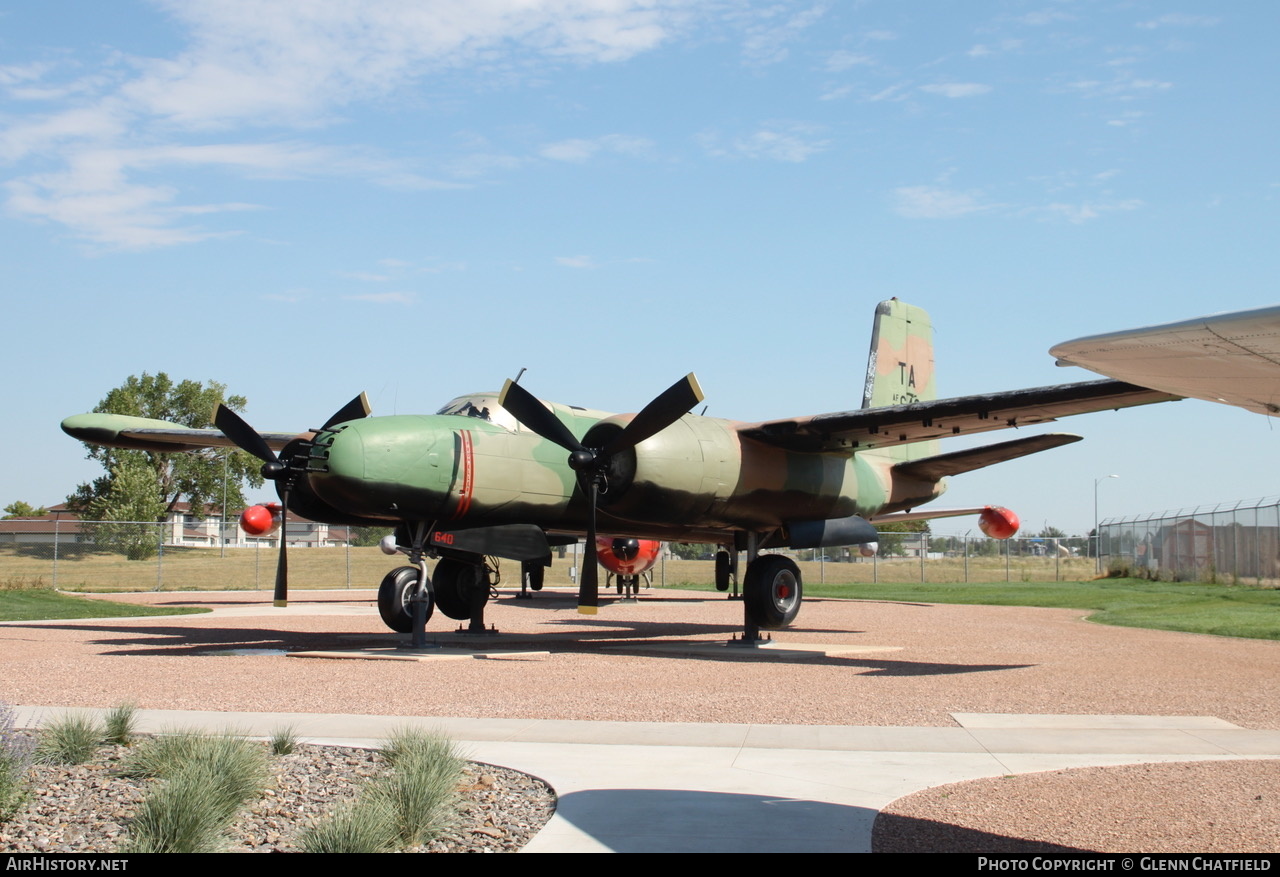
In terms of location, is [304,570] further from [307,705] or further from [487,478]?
[307,705]

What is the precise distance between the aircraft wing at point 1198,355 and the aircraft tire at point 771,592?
14398mm

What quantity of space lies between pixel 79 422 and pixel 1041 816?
20.5m

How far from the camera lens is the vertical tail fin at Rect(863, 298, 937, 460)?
25.2 metres

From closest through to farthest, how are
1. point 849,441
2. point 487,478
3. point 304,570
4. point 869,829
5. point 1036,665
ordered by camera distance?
1. point 869,829
2. point 1036,665
3. point 487,478
4. point 849,441
5. point 304,570

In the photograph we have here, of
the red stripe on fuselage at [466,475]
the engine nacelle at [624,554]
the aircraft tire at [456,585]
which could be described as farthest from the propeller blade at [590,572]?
the engine nacelle at [624,554]

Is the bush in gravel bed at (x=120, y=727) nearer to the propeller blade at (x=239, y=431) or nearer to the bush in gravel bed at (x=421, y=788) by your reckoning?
the bush in gravel bed at (x=421, y=788)

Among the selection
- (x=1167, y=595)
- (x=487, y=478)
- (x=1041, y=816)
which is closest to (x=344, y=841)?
(x=1041, y=816)

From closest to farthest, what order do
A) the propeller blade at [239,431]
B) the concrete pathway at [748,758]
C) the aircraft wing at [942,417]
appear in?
the concrete pathway at [748,758]
the aircraft wing at [942,417]
the propeller blade at [239,431]

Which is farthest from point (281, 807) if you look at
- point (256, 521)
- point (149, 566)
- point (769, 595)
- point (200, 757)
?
point (149, 566)

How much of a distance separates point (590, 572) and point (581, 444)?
201cm

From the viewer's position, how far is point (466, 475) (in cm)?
1745

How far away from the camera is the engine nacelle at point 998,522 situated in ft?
117

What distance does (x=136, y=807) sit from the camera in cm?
714

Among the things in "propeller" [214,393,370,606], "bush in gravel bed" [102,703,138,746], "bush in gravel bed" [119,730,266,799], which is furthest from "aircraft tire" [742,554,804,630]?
"bush in gravel bed" [119,730,266,799]
